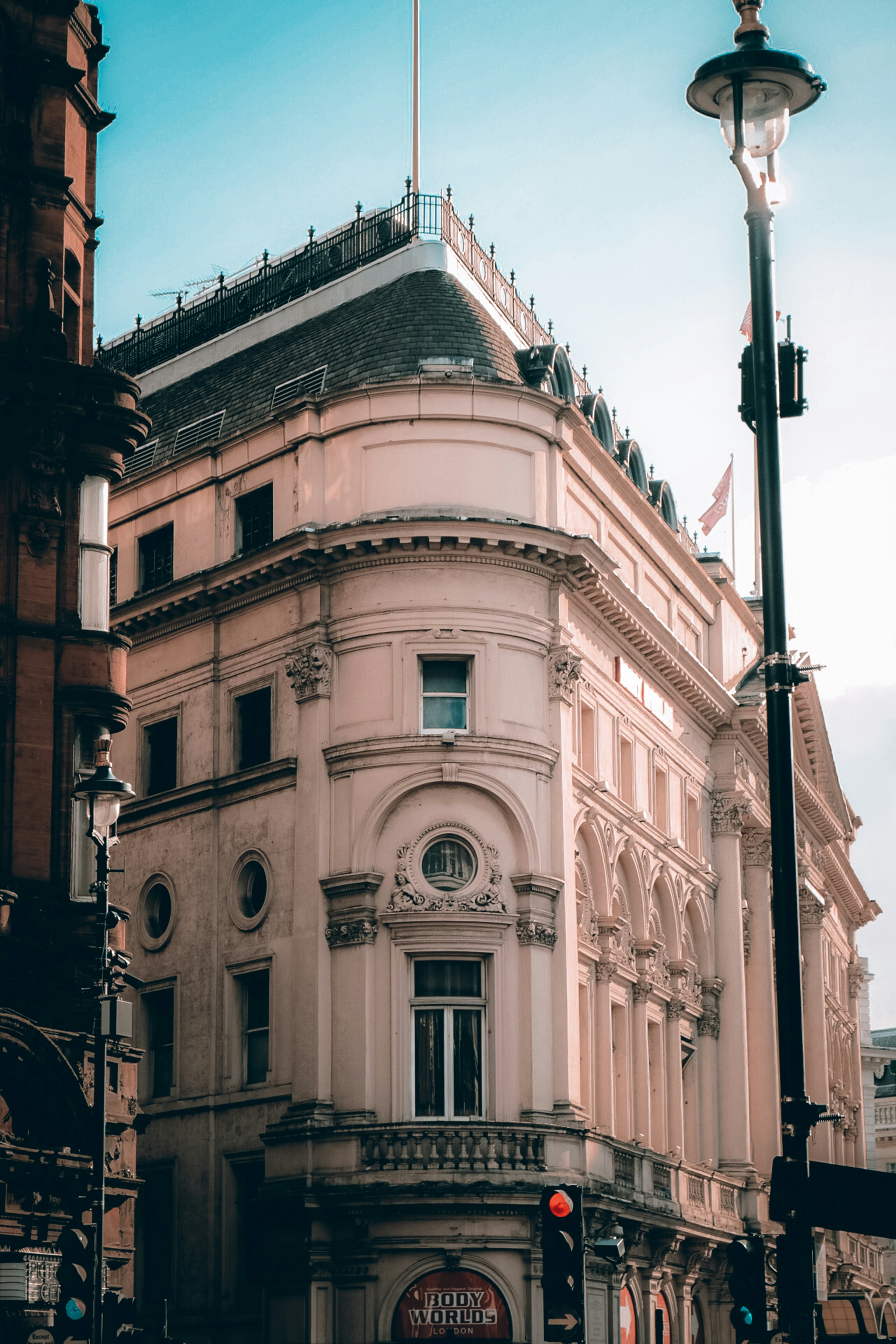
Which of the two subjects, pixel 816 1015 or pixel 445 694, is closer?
pixel 445 694

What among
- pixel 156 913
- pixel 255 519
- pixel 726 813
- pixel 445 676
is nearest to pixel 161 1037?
pixel 156 913

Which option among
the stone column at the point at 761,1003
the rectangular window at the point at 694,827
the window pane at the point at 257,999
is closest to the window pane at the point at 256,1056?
the window pane at the point at 257,999

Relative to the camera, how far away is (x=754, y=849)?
60.3 meters

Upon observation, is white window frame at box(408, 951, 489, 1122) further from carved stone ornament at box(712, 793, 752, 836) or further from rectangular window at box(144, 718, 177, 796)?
carved stone ornament at box(712, 793, 752, 836)

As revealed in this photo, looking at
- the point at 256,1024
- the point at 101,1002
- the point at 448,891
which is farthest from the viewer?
the point at 256,1024

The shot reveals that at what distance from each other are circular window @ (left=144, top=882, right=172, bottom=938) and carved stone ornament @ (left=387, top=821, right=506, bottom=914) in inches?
290

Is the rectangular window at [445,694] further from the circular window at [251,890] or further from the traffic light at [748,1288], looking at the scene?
the traffic light at [748,1288]

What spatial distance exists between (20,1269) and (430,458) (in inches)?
832

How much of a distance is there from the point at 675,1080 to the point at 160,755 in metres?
15.6

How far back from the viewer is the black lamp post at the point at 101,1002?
2248 cm

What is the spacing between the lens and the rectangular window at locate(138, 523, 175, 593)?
4938 cm

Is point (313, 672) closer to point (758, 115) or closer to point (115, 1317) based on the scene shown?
point (115, 1317)

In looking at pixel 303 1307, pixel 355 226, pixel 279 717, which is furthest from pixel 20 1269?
pixel 355 226

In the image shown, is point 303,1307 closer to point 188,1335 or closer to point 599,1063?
point 188,1335
